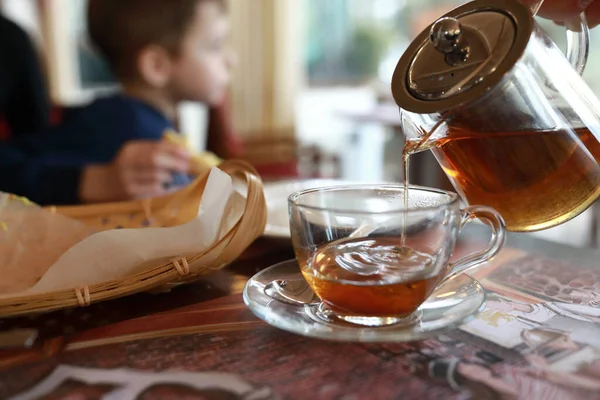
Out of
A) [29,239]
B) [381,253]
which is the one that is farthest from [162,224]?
[381,253]

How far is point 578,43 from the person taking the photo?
54cm

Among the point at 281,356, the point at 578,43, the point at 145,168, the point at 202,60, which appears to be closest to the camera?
the point at 281,356

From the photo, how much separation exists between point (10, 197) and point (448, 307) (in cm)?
43

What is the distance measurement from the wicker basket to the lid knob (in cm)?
20

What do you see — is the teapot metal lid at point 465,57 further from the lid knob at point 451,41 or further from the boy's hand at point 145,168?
the boy's hand at point 145,168

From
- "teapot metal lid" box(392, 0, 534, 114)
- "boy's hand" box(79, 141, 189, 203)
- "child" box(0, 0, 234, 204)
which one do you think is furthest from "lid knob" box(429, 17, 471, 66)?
"child" box(0, 0, 234, 204)

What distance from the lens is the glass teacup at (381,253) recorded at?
40cm

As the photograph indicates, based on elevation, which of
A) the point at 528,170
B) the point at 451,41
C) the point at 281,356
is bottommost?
the point at 281,356

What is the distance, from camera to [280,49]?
8.80 feet

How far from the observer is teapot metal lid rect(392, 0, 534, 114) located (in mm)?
413

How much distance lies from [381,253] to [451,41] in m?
0.17

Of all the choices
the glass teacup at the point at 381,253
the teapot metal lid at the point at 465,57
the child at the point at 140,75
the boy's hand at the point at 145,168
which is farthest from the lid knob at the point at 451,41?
the child at the point at 140,75

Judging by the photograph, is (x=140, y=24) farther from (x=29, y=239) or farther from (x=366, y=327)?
(x=366, y=327)

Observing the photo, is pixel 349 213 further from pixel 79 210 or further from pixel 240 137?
pixel 240 137
